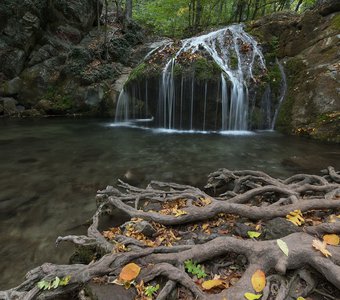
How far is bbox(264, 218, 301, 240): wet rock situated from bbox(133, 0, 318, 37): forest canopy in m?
18.3

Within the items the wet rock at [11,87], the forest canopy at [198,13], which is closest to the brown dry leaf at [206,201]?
the wet rock at [11,87]

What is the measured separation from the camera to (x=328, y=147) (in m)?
7.86

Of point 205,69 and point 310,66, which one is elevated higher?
point 310,66

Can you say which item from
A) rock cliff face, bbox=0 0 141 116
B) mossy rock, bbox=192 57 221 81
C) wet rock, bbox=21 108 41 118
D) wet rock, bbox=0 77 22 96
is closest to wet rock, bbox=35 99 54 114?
rock cliff face, bbox=0 0 141 116

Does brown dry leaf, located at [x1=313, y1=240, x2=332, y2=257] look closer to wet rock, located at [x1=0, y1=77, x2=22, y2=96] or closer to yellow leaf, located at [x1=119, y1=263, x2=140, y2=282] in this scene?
yellow leaf, located at [x1=119, y1=263, x2=140, y2=282]

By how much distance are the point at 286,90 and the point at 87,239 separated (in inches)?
421

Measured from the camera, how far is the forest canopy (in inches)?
741

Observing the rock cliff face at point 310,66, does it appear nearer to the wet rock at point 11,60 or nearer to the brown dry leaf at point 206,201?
the brown dry leaf at point 206,201

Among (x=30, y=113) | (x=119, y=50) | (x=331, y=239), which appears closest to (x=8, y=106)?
(x=30, y=113)

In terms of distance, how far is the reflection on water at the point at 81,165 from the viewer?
3521 millimetres

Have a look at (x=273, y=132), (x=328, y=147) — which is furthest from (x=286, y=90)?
(x=328, y=147)

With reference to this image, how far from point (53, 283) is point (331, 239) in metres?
2.32

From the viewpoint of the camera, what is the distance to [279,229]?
2447 mm

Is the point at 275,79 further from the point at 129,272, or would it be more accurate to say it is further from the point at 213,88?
the point at 129,272
